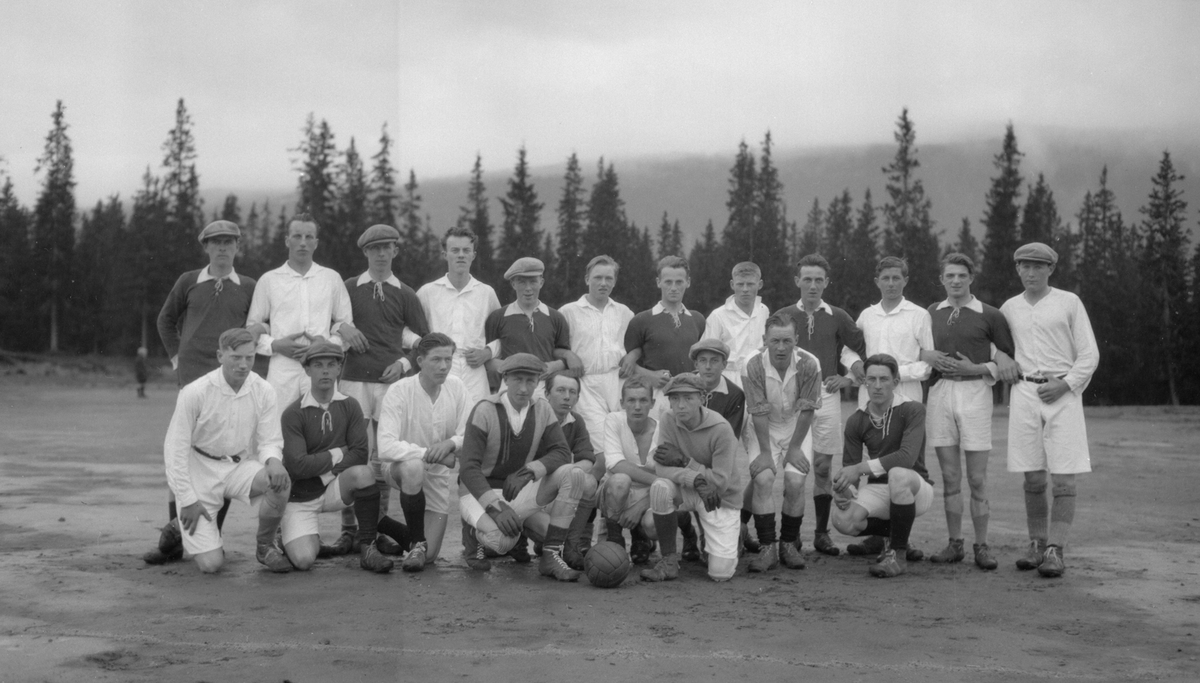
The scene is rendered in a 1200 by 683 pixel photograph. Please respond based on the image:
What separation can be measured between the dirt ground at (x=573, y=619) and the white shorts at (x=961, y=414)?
3.19ft

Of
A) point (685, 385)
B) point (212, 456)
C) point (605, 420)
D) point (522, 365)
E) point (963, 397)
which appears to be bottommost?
point (212, 456)

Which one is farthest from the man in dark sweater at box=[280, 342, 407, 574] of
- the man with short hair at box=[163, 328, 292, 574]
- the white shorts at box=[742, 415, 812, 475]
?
the white shorts at box=[742, 415, 812, 475]

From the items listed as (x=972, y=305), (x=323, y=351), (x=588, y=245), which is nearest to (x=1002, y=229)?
(x=588, y=245)

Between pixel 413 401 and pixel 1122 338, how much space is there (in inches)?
2140

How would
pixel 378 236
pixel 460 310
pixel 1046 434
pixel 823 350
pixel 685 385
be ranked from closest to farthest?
1. pixel 685 385
2. pixel 1046 434
3. pixel 823 350
4. pixel 378 236
5. pixel 460 310

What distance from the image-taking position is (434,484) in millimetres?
7773

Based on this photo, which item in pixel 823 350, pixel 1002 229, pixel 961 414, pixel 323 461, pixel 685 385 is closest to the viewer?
pixel 685 385

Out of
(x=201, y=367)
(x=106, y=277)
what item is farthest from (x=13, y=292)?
(x=201, y=367)

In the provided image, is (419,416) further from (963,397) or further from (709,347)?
(963,397)

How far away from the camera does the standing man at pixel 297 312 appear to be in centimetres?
841

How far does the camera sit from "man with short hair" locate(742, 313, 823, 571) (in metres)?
7.94

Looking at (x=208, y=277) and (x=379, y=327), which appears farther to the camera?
(x=379, y=327)

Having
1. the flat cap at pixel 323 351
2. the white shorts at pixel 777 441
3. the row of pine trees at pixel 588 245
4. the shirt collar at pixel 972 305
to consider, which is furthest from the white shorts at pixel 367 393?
the row of pine trees at pixel 588 245

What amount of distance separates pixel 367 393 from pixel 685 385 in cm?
277
